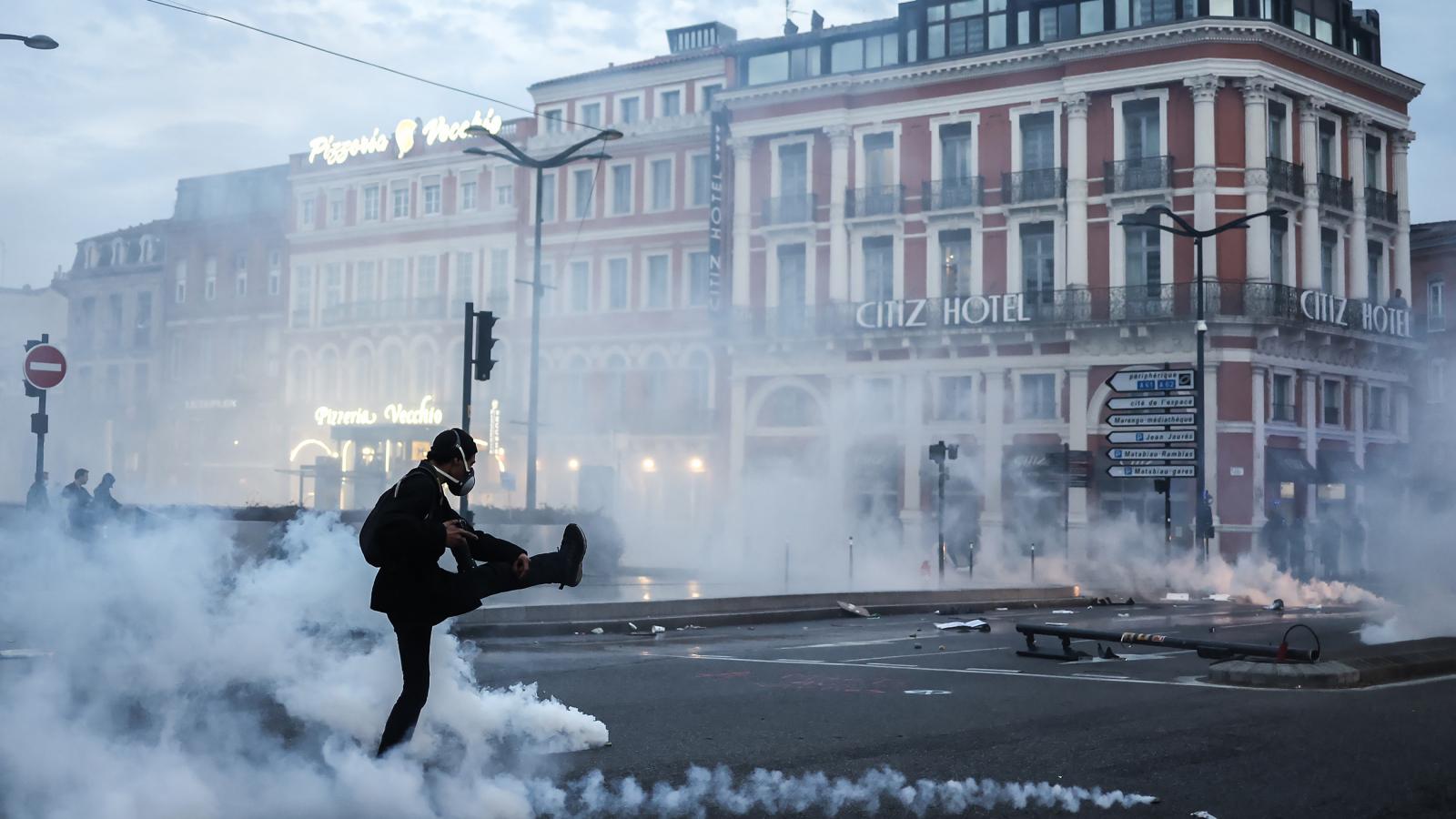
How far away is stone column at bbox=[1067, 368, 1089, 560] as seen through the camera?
42188mm

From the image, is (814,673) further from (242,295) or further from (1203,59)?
(242,295)

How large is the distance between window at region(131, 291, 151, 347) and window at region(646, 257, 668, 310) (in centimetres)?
3017

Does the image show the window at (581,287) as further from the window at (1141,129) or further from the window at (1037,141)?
the window at (1141,129)

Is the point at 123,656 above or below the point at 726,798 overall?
above

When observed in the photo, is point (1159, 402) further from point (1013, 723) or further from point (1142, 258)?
point (1013, 723)

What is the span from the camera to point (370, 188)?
206ft

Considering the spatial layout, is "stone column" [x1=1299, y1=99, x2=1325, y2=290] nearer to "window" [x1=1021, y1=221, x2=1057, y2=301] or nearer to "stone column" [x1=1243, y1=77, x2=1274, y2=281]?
"stone column" [x1=1243, y1=77, x2=1274, y2=281]

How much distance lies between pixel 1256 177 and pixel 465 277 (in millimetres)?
31209

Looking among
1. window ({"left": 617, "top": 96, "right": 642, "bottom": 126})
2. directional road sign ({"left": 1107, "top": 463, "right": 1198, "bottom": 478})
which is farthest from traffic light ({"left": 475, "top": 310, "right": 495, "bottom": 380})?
window ({"left": 617, "top": 96, "right": 642, "bottom": 126})

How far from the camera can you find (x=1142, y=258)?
43375 millimetres

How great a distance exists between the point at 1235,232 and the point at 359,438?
3524 cm

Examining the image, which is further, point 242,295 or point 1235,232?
point 242,295

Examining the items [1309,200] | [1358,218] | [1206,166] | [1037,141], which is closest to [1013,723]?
[1206,166]

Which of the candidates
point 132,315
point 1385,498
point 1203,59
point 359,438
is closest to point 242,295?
point 132,315
